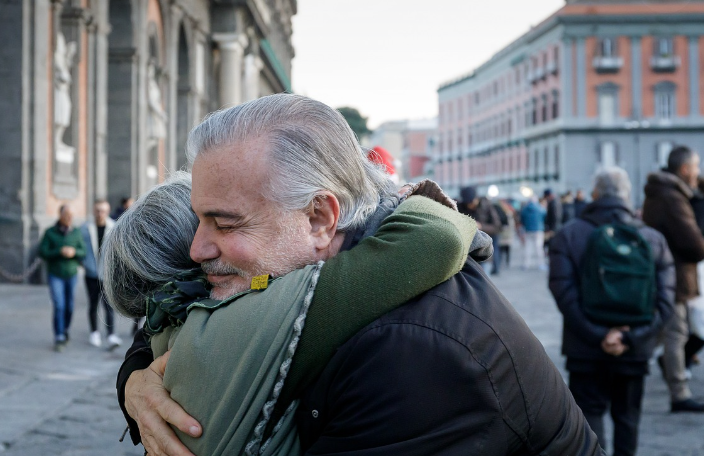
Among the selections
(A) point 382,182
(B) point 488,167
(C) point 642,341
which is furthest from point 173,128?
(B) point 488,167

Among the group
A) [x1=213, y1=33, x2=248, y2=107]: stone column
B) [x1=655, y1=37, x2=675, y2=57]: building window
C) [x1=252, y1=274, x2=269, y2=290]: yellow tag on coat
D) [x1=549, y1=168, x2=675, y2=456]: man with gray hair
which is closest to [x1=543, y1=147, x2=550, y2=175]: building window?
[x1=655, y1=37, x2=675, y2=57]: building window

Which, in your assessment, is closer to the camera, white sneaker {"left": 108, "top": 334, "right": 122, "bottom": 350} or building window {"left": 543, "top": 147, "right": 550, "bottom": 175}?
white sneaker {"left": 108, "top": 334, "right": 122, "bottom": 350}

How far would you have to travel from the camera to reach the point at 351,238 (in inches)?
65.5

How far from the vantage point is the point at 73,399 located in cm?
655

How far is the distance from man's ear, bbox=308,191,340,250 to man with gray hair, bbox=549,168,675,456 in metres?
3.25

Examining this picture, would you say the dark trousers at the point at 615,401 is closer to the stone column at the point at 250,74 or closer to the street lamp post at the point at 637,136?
the stone column at the point at 250,74

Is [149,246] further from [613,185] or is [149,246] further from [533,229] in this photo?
[533,229]

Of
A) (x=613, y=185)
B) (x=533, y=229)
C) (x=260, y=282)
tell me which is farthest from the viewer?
(x=533, y=229)

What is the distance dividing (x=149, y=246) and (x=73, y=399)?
503 cm

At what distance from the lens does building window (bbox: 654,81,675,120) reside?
62312mm

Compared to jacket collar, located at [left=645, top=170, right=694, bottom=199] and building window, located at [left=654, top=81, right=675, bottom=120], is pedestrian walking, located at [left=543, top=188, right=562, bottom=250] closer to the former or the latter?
jacket collar, located at [left=645, top=170, right=694, bottom=199]

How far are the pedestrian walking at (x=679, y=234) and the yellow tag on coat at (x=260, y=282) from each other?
206 inches

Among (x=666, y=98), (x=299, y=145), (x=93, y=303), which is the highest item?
(x=666, y=98)

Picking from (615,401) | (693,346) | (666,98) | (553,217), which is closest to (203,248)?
(615,401)
